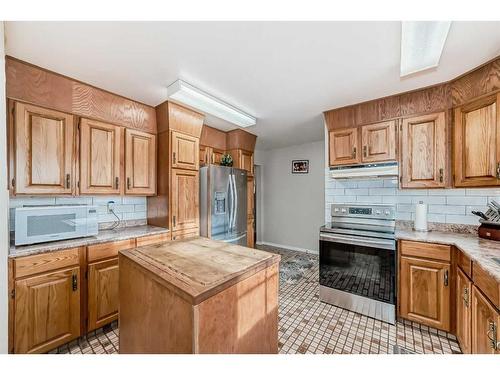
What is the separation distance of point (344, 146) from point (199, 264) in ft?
7.63

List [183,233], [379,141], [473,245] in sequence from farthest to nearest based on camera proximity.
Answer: [183,233] → [379,141] → [473,245]

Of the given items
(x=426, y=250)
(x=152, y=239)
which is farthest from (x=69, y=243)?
(x=426, y=250)

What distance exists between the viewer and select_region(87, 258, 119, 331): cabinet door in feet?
6.22

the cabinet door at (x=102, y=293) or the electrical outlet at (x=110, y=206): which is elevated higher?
the electrical outlet at (x=110, y=206)

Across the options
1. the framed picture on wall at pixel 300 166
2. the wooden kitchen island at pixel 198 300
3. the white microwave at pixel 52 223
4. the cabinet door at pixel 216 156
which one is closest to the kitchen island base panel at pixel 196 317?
the wooden kitchen island at pixel 198 300

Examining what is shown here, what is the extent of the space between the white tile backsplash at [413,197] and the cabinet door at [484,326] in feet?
3.74

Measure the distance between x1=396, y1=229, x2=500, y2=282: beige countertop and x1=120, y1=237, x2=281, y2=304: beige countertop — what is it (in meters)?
1.32

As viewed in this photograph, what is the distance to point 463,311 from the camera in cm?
167

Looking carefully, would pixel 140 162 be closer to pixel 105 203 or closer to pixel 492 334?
pixel 105 203

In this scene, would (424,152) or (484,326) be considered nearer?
(484,326)

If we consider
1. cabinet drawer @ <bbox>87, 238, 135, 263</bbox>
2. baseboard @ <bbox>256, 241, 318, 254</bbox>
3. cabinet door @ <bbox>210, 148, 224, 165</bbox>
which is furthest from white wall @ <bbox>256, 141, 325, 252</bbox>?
cabinet drawer @ <bbox>87, 238, 135, 263</bbox>

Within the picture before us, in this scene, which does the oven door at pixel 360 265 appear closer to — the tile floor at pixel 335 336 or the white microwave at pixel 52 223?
the tile floor at pixel 335 336

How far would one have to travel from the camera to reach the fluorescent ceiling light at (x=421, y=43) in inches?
48.7

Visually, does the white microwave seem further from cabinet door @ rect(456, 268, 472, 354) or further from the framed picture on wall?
the framed picture on wall
